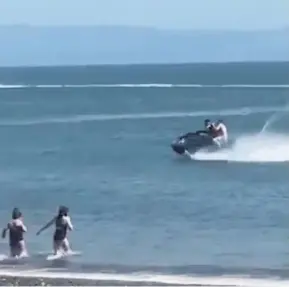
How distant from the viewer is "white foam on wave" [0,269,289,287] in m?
17.9

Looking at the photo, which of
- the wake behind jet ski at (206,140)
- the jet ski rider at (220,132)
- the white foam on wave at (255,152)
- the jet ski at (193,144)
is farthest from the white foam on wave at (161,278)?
the white foam on wave at (255,152)

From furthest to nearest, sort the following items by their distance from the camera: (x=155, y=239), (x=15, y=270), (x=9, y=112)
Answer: (x=9, y=112) → (x=155, y=239) → (x=15, y=270)

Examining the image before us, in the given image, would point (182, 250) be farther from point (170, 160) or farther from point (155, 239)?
point (170, 160)

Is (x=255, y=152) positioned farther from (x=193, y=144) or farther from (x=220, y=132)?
(x=220, y=132)

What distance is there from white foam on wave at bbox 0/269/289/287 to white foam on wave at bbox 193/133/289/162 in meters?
25.9

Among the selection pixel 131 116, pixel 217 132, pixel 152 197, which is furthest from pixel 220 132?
pixel 131 116

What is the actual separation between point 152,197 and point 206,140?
31.8 feet

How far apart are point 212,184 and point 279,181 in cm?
226

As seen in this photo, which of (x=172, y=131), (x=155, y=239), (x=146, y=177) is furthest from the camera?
(x=172, y=131)

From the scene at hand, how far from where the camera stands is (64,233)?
861 inches

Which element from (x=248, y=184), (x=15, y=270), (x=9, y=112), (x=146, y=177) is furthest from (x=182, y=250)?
(x=9, y=112)

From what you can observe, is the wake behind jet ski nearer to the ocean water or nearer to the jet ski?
the jet ski

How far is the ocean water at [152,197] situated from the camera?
21297 millimetres

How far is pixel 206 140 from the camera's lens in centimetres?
4434
